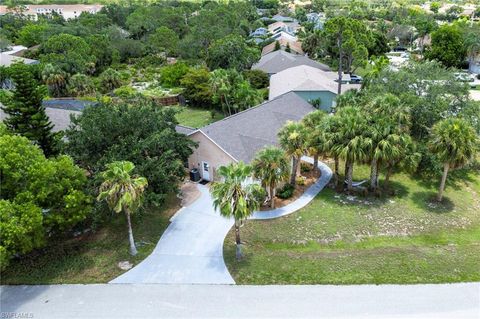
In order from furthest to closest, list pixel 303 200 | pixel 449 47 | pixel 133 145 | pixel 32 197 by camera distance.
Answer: pixel 449 47, pixel 303 200, pixel 133 145, pixel 32 197

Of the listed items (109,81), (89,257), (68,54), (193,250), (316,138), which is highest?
(68,54)

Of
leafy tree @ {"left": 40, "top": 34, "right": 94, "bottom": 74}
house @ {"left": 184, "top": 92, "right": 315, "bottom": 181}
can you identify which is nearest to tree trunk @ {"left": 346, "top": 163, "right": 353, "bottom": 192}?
house @ {"left": 184, "top": 92, "right": 315, "bottom": 181}

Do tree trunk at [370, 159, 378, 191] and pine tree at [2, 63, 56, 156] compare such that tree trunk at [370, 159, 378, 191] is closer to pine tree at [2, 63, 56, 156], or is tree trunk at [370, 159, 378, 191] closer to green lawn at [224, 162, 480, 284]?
green lawn at [224, 162, 480, 284]

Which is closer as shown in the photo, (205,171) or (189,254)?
(189,254)

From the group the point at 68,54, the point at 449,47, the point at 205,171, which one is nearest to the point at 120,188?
the point at 205,171

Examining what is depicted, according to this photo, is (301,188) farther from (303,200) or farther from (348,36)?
(348,36)

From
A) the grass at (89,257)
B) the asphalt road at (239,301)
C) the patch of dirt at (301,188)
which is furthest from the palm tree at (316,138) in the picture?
the grass at (89,257)

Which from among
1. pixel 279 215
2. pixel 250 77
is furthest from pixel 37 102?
pixel 250 77
